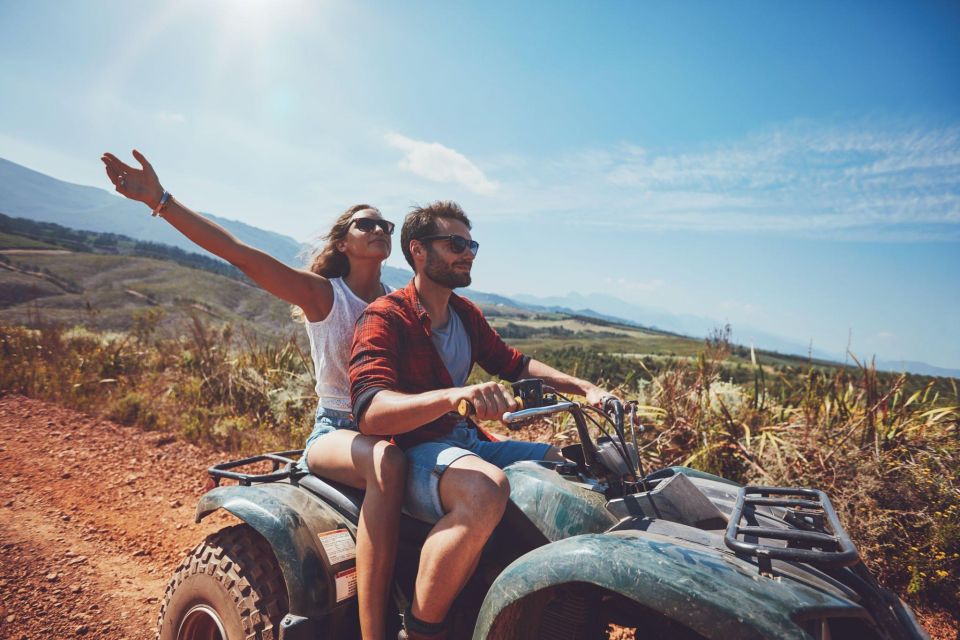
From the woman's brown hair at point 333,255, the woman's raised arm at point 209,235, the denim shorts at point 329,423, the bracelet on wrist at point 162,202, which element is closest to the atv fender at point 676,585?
the denim shorts at point 329,423

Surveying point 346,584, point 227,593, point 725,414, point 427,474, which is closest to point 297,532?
point 346,584

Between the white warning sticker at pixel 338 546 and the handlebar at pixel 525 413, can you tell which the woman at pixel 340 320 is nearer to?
the white warning sticker at pixel 338 546

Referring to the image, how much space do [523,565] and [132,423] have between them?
287 inches

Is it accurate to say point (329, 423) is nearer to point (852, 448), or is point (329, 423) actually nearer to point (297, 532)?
point (297, 532)

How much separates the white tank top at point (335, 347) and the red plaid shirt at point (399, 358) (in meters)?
0.50

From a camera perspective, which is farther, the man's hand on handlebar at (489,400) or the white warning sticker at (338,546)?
the white warning sticker at (338,546)

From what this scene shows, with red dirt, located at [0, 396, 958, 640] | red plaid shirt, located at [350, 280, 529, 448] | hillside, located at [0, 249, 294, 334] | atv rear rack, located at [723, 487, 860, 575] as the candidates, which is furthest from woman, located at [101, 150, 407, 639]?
hillside, located at [0, 249, 294, 334]

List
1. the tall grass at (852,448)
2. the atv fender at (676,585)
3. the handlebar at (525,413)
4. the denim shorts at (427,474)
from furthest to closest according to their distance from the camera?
the tall grass at (852,448) → the denim shorts at (427,474) → the handlebar at (525,413) → the atv fender at (676,585)

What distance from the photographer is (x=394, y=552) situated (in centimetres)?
203

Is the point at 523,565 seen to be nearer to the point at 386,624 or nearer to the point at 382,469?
the point at 382,469

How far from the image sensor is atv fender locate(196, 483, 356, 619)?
1996mm

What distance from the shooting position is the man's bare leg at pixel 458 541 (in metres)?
1.79

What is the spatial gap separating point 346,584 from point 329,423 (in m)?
0.88

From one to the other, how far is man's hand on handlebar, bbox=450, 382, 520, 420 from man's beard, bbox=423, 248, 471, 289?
3.12 feet
